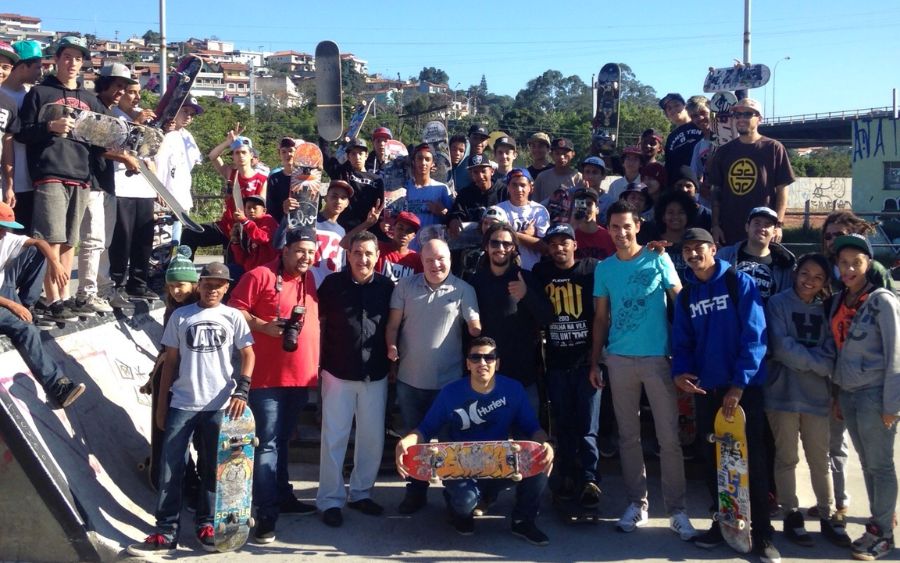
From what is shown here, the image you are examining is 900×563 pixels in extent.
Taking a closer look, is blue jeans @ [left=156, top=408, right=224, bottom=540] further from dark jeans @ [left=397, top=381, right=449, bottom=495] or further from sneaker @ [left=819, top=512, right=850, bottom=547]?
sneaker @ [left=819, top=512, right=850, bottom=547]

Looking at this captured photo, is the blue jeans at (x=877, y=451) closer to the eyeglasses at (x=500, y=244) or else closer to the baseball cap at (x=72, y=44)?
the eyeglasses at (x=500, y=244)

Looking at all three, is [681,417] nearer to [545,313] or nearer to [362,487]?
[545,313]

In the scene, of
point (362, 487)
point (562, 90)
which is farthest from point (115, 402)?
point (562, 90)

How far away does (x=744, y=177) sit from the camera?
6715 millimetres

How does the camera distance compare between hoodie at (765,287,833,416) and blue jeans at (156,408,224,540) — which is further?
hoodie at (765,287,833,416)

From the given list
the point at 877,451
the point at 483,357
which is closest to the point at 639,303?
the point at 483,357

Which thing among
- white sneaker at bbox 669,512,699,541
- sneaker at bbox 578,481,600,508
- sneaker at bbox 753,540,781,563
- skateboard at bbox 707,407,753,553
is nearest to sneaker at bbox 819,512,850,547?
sneaker at bbox 753,540,781,563

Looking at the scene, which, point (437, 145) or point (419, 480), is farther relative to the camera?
point (437, 145)

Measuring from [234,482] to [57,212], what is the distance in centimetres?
258

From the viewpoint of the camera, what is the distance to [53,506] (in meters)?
4.80

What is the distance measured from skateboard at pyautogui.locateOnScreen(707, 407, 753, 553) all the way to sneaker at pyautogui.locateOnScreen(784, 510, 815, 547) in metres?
0.38

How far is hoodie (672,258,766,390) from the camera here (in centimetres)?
489

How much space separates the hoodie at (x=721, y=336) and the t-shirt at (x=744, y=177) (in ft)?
6.17

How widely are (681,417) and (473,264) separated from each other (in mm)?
1976
